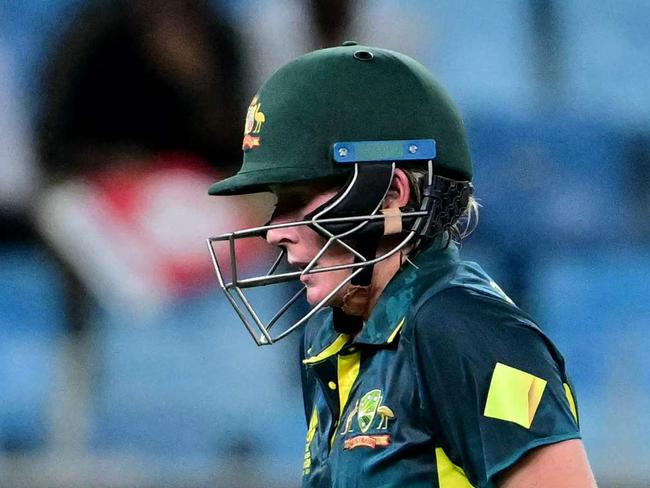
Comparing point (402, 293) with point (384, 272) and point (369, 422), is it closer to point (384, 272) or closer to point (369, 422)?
point (384, 272)

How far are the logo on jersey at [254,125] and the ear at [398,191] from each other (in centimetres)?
21

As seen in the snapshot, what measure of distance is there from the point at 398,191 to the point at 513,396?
1.22 feet

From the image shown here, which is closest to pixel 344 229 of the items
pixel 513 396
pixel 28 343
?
pixel 513 396

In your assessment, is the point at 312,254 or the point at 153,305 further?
the point at 153,305

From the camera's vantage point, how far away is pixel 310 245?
167 cm

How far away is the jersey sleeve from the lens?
4.66 ft

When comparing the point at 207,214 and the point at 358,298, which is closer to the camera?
the point at 358,298

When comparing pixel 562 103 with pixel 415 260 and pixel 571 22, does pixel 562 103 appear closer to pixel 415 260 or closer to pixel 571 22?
pixel 571 22

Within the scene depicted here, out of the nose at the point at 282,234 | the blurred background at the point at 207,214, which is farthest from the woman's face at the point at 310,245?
the blurred background at the point at 207,214

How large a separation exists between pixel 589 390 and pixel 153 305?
5.12 ft

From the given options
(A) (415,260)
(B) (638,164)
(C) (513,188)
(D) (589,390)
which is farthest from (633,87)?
(A) (415,260)

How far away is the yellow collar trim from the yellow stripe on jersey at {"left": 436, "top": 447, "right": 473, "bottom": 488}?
0.32 metres

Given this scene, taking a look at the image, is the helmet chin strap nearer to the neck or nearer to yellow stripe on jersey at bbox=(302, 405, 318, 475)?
the neck

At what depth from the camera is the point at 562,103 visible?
4309 millimetres
